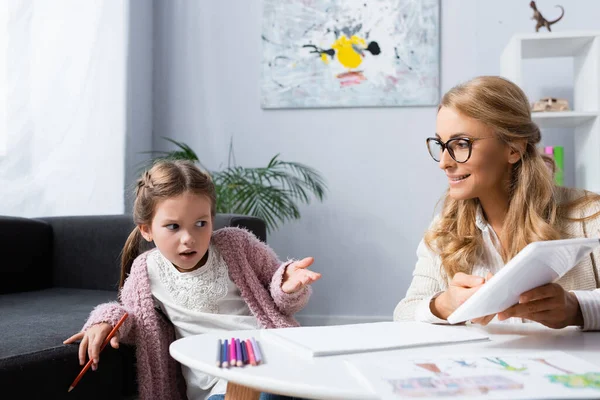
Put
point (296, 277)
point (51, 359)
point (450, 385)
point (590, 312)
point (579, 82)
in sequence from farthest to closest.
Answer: point (579, 82) < point (296, 277) < point (51, 359) < point (590, 312) < point (450, 385)

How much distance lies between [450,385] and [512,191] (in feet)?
2.73

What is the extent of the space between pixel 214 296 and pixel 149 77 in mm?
2355

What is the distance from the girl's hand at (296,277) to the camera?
1297 mm

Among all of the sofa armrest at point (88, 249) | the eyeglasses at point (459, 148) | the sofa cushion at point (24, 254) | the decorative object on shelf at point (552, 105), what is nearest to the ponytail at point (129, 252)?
the sofa armrest at point (88, 249)

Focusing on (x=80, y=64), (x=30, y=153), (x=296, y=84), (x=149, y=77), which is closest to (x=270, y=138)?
(x=296, y=84)

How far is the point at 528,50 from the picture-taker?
9.92 feet

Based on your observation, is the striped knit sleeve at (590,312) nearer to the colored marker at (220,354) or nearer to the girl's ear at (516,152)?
the girl's ear at (516,152)

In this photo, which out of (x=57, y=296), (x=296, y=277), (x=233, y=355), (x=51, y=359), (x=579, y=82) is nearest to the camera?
(x=233, y=355)

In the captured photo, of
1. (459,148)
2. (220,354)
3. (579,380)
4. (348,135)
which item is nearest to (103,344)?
(220,354)

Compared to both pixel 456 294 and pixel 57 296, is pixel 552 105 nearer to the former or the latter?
pixel 456 294

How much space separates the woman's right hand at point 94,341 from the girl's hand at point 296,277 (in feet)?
1.30

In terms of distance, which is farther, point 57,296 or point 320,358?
point 57,296

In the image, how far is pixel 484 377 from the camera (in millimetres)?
701

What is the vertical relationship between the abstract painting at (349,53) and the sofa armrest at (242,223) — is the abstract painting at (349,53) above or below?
above
